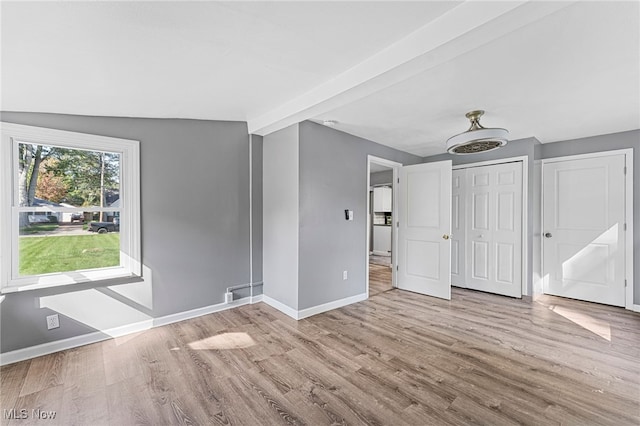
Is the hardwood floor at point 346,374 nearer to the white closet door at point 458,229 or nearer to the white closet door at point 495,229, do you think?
the white closet door at point 495,229

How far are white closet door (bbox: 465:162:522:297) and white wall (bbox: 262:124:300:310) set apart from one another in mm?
2950

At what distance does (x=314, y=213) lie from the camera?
3.43 metres

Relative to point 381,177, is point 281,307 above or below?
below

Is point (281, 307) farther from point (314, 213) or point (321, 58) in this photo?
point (321, 58)

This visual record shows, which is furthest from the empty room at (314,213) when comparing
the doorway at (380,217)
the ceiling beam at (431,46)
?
the doorway at (380,217)

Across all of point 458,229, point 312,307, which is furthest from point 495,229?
point 312,307

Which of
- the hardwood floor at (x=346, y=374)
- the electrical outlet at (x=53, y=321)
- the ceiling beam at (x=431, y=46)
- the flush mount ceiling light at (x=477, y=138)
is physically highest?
the ceiling beam at (x=431, y=46)

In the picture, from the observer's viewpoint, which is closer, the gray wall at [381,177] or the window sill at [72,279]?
the window sill at [72,279]

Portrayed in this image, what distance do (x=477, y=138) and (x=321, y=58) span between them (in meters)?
1.79

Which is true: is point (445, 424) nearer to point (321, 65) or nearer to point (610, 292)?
point (321, 65)

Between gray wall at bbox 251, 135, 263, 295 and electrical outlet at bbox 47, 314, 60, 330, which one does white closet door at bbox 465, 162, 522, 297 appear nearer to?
gray wall at bbox 251, 135, 263, 295

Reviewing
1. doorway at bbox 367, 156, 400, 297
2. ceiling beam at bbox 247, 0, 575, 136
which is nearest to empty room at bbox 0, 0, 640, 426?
ceiling beam at bbox 247, 0, 575, 136

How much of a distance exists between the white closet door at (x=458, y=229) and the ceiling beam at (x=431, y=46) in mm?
3023

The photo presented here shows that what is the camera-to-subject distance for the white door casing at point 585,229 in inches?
146
